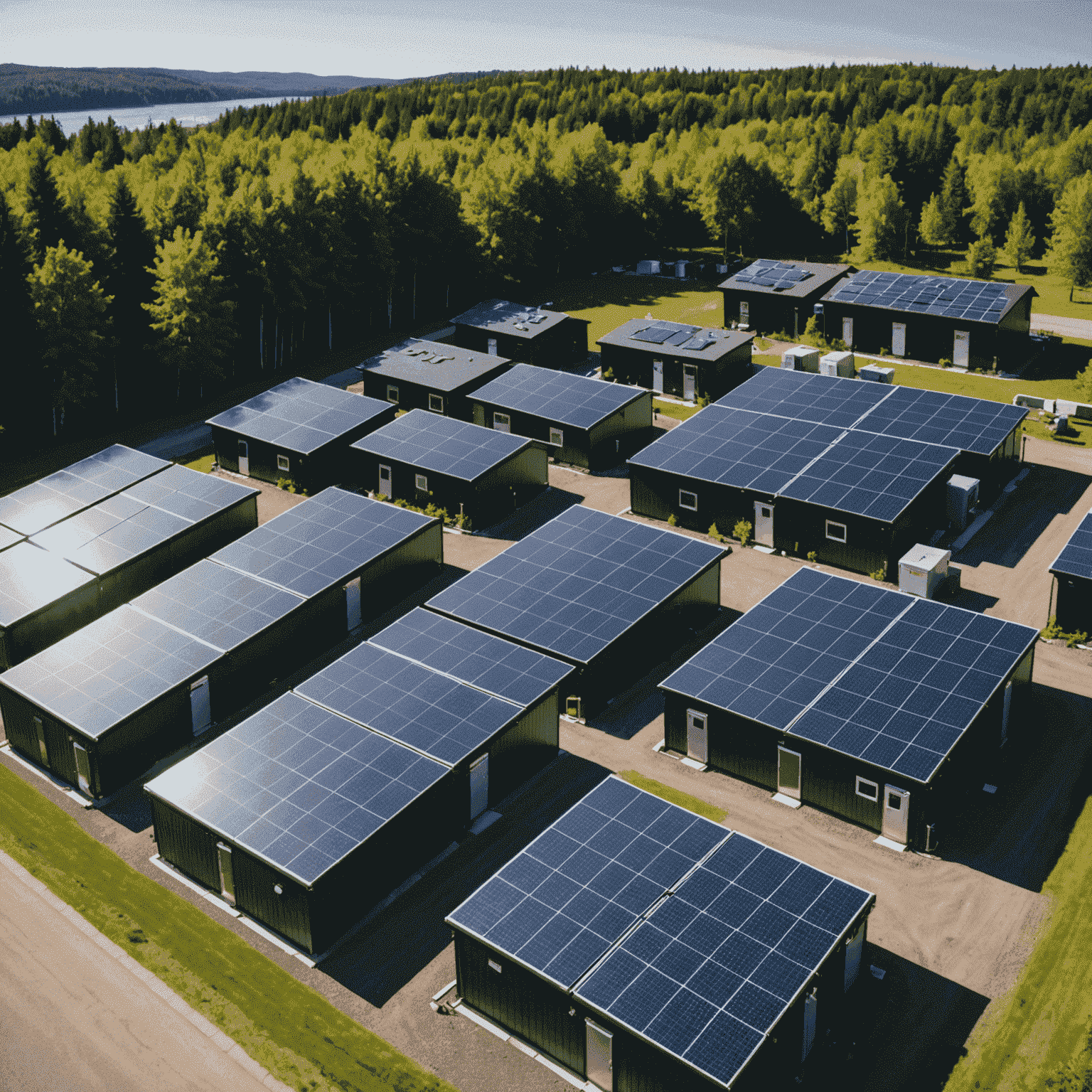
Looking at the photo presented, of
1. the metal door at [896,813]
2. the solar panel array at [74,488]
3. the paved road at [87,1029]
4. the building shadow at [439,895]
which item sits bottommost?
the paved road at [87,1029]

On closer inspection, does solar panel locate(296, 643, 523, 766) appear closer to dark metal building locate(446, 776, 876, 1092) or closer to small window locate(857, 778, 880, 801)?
dark metal building locate(446, 776, 876, 1092)

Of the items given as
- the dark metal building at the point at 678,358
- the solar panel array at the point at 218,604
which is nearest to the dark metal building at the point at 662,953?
the solar panel array at the point at 218,604

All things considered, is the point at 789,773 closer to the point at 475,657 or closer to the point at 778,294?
the point at 475,657

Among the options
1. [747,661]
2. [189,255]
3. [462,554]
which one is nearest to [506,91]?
[189,255]

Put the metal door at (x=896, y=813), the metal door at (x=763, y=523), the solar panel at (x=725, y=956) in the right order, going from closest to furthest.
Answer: the solar panel at (x=725, y=956) < the metal door at (x=896, y=813) < the metal door at (x=763, y=523)

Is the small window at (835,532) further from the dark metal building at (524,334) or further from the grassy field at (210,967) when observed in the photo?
the dark metal building at (524,334)

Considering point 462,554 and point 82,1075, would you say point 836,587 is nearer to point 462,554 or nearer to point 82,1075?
point 462,554
